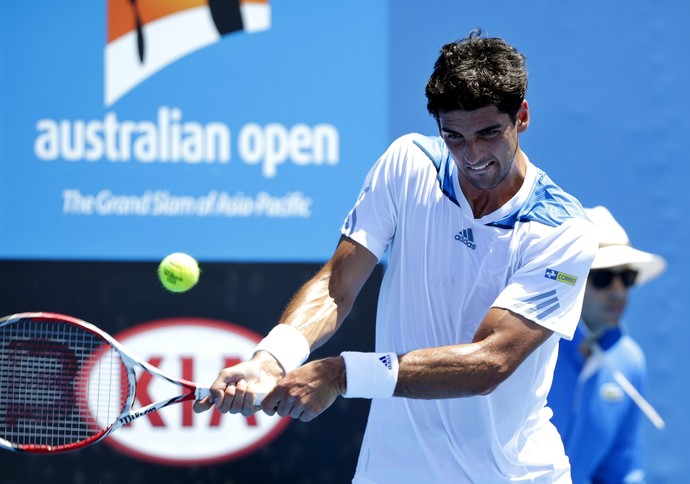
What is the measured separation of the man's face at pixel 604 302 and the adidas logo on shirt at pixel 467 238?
6.70ft

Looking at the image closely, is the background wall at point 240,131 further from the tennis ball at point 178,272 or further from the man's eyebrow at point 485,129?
the man's eyebrow at point 485,129

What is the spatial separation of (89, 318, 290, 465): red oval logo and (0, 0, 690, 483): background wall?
2.3 inches

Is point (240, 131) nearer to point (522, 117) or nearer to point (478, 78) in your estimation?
point (522, 117)

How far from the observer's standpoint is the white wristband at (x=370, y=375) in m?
2.55

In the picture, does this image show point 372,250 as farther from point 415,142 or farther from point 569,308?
point 569,308

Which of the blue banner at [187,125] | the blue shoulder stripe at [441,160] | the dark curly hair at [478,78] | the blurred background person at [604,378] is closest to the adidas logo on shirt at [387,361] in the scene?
the blue shoulder stripe at [441,160]

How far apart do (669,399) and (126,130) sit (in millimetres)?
2706

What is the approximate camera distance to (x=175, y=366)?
4555mm

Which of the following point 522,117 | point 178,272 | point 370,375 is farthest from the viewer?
point 178,272

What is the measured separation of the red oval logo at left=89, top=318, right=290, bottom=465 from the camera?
179 inches

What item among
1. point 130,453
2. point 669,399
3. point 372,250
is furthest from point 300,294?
point 669,399

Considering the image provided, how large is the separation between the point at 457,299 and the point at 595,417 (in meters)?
2.04

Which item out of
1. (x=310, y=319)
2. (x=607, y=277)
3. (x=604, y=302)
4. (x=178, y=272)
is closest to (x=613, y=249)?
(x=607, y=277)

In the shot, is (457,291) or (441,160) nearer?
(457,291)
